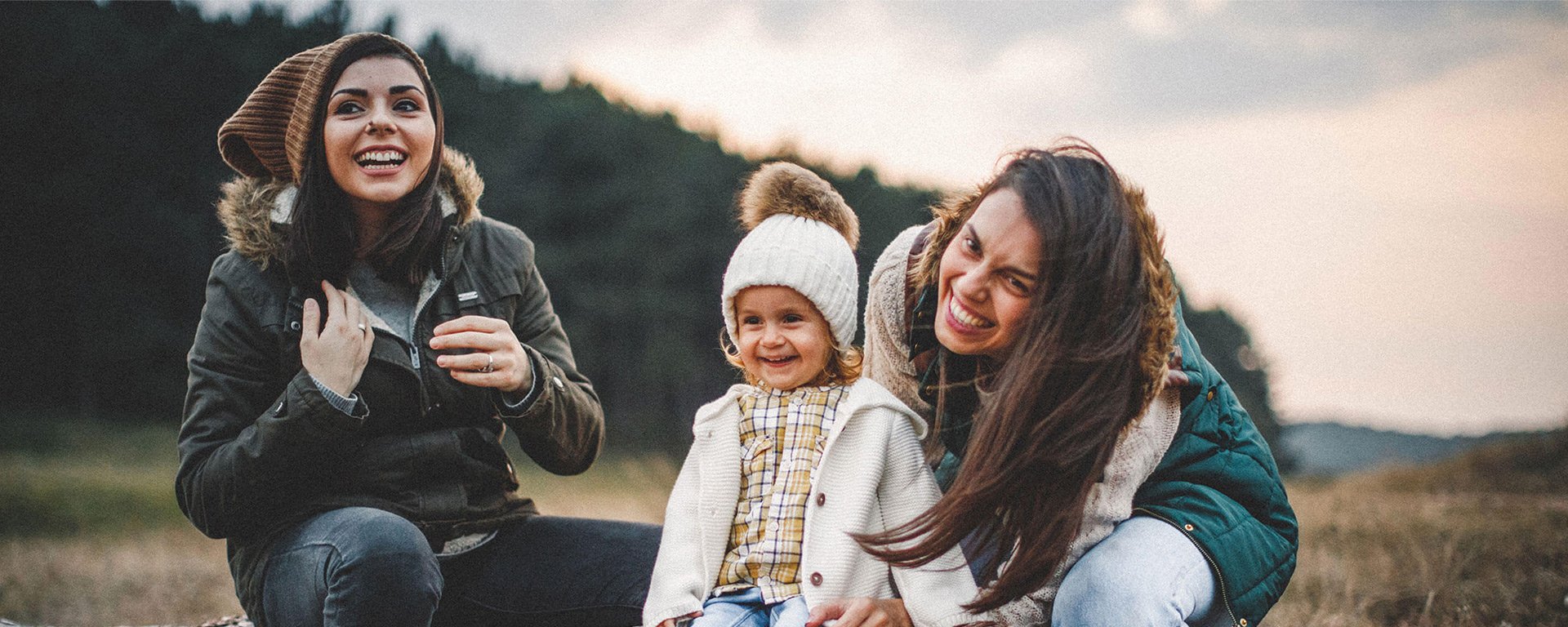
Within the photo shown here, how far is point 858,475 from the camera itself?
2.54 meters

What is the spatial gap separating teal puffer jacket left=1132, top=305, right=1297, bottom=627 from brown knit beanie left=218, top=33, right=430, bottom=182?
2145 mm

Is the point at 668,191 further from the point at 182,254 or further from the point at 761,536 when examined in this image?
the point at 761,536

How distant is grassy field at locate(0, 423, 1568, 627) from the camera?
3.90 m

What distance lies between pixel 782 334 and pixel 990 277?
0.63m

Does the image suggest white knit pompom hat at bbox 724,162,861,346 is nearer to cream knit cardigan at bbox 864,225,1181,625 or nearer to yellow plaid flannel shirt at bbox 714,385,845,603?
yellow plaid flannel shirt at bbox 714,385,845,603

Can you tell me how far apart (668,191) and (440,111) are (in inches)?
976

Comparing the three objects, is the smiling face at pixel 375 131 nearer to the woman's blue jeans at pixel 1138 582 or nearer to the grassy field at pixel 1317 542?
the woman's blue jeans at pixel 1138 582

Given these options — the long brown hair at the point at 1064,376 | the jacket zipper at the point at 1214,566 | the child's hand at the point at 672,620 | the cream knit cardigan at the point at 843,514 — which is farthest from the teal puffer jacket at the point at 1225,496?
the child's hand at the point at 672,620

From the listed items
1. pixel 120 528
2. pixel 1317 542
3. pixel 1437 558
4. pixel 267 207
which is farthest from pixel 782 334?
pixel 120 528

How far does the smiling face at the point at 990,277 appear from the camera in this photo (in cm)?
225

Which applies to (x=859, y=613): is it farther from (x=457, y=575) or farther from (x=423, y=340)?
(x=423, y=340)

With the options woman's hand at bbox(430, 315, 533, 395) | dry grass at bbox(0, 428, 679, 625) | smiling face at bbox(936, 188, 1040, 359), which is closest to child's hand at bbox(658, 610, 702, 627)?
woman's hand at bbox(430, 315, 533, 395)

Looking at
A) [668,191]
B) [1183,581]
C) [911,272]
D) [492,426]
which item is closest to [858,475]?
[911,272]

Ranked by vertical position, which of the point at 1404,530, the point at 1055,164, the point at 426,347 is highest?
the point at 1055,164
